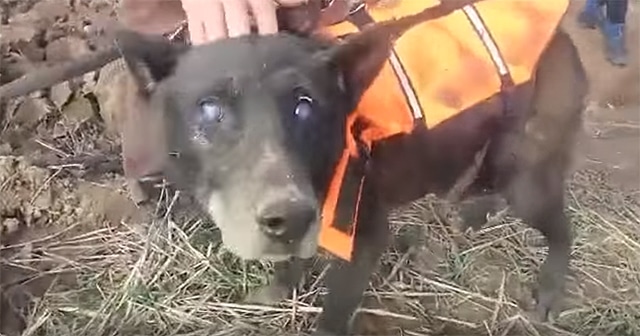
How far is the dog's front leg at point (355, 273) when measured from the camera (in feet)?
2.41

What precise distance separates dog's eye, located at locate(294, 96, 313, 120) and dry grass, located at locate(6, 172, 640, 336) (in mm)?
110

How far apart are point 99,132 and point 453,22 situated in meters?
0.24

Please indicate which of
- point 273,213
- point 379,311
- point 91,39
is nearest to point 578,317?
point 379,311

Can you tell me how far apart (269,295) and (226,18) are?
193 mm

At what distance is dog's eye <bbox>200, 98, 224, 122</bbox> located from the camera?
0.66 m

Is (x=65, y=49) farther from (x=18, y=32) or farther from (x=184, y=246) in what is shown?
(x=184, y=246)

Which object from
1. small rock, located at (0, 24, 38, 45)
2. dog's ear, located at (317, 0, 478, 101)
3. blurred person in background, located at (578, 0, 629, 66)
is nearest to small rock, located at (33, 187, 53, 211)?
small rock, located at (0, 24, 38, 45)

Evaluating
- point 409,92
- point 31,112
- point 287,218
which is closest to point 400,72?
point 409,92

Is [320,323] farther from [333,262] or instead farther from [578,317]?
[578,317]

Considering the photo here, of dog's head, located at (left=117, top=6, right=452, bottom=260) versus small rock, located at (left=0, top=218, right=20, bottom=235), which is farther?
small rock, located at (left=0, top=218, right=20, bottom=235)

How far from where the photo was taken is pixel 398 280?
75 cm

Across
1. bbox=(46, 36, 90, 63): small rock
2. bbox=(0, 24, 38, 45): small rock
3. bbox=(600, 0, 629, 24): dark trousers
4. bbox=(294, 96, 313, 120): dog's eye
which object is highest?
bbox=(0, 24, 38, 45): small rock

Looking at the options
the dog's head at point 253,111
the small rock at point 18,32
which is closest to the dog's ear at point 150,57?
the dog's head at point 253,111

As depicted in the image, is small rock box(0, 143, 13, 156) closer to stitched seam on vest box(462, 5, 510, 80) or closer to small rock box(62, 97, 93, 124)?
small rock box(62, 97, 93, 124)
